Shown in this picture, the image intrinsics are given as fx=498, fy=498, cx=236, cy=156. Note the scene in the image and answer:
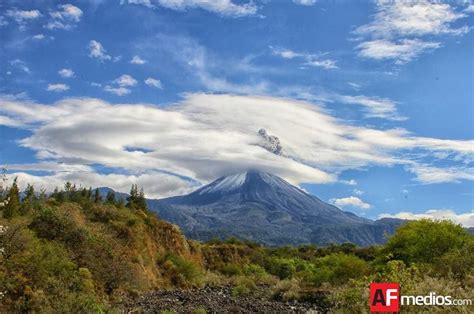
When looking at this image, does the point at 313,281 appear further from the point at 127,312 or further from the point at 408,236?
the point at 127,312

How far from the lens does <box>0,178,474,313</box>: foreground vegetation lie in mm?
18172

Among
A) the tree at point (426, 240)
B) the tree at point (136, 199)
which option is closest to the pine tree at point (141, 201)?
the tree at point (136, 199)

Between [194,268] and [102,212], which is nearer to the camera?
[102,212]

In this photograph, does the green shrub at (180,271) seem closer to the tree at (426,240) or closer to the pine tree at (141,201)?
the pine tree at (141,201)

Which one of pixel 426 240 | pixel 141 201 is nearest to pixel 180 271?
pixel 141 201

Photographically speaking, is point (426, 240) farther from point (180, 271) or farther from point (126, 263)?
point (180, 271)

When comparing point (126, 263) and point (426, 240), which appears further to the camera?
point (126, 263)

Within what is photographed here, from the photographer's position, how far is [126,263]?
32.0m

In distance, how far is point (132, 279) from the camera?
3148 cm

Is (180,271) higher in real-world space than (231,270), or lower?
higher

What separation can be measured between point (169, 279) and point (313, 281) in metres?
14.8

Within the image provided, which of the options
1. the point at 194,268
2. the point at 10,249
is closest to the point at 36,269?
the point at 10,249

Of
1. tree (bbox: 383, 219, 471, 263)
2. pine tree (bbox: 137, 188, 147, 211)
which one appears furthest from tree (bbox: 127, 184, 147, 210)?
tree (bbox: 383, 219, 471, 263)

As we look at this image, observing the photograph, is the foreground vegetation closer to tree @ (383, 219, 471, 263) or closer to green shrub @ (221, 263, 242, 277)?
tree @ (383, 219, 471, 263)
